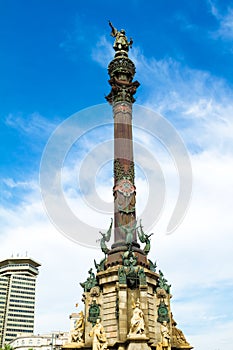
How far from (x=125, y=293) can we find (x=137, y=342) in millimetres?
3799

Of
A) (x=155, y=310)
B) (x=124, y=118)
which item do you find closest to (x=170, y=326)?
(x=155, y=310)

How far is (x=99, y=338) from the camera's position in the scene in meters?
27.9

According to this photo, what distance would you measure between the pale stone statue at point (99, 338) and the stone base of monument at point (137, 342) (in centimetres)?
178

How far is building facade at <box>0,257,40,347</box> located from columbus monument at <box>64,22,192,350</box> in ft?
409

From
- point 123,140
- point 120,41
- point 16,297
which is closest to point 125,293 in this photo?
point 123,140

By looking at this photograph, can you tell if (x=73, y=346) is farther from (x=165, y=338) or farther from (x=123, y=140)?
(x=123, y=140)

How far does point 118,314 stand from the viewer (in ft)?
96.0

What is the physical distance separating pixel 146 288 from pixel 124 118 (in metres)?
16.8

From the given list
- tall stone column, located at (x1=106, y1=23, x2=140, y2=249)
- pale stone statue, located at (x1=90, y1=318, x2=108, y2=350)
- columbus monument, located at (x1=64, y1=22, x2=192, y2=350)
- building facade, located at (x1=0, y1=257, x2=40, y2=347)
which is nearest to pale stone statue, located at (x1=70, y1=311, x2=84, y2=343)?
columbus monument, located at (x1=64, y1=22, x2=192, y2=350)

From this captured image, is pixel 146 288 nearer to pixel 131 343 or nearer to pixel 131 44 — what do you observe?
pixel 131 343

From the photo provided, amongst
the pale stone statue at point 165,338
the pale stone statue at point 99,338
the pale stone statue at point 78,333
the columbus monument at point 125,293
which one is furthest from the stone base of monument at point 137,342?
the pale stone statue at point 78,333

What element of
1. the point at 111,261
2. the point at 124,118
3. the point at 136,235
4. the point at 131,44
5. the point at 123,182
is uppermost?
the point at 131,44

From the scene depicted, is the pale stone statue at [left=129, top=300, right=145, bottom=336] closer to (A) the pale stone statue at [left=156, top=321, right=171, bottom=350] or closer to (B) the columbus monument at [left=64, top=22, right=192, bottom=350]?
(B) the columbus monument at [left=64, top=22, right=192, bottom=350]

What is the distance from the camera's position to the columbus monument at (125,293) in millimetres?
28531
